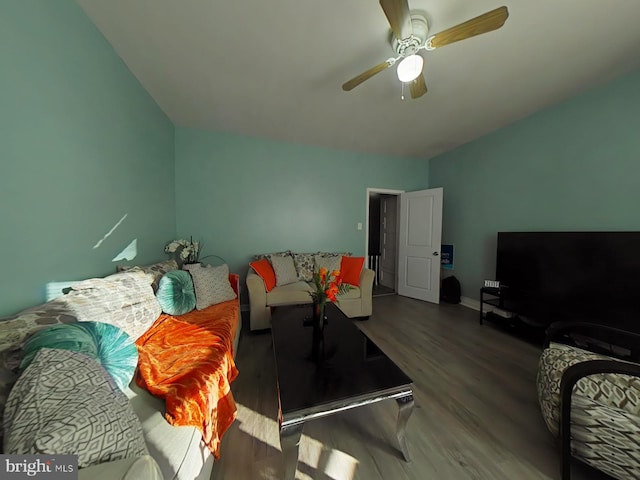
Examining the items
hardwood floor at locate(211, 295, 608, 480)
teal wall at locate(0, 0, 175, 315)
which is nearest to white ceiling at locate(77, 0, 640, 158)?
teal wall at locate(0, 0, 175, 315)

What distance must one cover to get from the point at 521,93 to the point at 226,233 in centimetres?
383

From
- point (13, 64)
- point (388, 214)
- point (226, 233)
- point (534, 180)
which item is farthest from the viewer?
point (388, 214)

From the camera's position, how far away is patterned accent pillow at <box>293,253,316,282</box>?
9.64ft

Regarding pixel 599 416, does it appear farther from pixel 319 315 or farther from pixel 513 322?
pixel 513 322

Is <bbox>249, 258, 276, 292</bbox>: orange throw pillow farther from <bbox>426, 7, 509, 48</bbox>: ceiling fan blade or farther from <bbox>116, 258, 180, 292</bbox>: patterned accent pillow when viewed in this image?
<bbox>426, 7, 509, 48</bbox>: ceiling fan blade

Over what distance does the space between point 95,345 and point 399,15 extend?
219cm

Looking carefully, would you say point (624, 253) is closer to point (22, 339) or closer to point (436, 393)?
point (436, 393)

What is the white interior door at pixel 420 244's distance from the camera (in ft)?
11.2

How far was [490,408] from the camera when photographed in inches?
54.7

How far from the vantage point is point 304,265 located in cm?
302

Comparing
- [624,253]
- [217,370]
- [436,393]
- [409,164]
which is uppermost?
[409,164]

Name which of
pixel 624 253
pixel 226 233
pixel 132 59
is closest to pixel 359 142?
pixel 226 233

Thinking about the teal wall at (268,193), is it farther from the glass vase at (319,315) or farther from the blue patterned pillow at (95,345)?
the blue patterned pillow at (95,345)

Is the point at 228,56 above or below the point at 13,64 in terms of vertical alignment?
above
